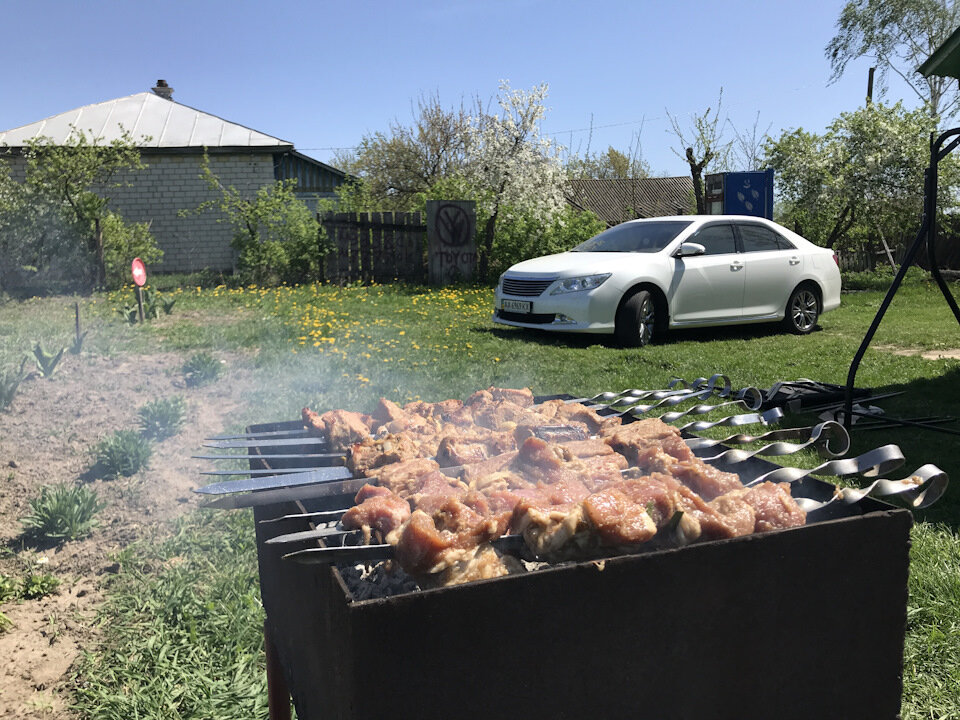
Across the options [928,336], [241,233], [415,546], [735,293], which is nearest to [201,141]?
[241,233]

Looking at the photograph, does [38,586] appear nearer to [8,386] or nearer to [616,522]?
[8,386]

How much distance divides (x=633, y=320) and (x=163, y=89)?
842 inches

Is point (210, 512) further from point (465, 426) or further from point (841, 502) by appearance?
point (841, 502)

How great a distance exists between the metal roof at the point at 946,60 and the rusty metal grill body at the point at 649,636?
20.7 ft

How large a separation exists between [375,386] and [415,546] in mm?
4703

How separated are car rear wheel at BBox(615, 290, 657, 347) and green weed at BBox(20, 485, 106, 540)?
6562mm

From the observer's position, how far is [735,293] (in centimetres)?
988

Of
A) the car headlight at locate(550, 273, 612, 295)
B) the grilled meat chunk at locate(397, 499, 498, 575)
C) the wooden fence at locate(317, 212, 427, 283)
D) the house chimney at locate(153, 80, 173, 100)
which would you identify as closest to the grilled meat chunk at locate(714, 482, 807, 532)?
the grilled meat chunk at locate(397, 499, 498, 575)

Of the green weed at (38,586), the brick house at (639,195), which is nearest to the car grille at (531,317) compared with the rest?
the green weed at (38,586)

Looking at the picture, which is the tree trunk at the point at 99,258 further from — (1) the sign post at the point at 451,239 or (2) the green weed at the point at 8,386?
(2) the green weed at the point at 8,386

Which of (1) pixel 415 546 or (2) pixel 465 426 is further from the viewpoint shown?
(2) pixel 465 426

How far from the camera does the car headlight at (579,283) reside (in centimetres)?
903

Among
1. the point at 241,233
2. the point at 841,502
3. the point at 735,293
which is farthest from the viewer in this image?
the point at 241,233

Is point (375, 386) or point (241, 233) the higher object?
point (241, 233)
